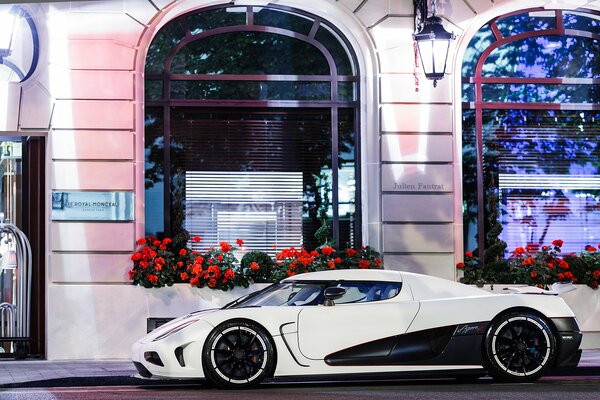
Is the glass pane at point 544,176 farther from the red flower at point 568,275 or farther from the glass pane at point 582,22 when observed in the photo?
the glass pane at point 582,22

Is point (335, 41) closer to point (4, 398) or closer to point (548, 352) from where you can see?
point (548, 352)

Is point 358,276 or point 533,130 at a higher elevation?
point 533,130

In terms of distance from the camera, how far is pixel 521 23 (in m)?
17.2

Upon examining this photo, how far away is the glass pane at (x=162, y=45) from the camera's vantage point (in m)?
16.4

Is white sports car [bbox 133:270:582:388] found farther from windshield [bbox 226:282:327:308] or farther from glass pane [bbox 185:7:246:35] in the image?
glass pane [bbox 185:7:246:35]

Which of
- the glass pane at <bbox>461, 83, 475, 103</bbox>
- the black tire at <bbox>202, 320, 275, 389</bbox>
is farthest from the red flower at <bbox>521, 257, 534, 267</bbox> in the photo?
the black tire at <bbox>202, 320, 275, 389</bbox>

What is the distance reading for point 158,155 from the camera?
645 inches

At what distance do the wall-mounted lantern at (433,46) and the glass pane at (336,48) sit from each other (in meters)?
1.46

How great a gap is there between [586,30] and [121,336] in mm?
8593

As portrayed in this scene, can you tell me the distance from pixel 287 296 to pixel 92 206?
569 cm

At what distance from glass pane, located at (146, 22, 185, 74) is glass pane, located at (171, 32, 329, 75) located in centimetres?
19

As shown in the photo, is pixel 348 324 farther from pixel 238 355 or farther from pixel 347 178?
pixel 347 178

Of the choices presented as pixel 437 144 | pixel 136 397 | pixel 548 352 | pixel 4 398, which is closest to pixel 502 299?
pixel 548 352

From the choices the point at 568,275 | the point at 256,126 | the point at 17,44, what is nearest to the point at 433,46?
the point at 256,126
